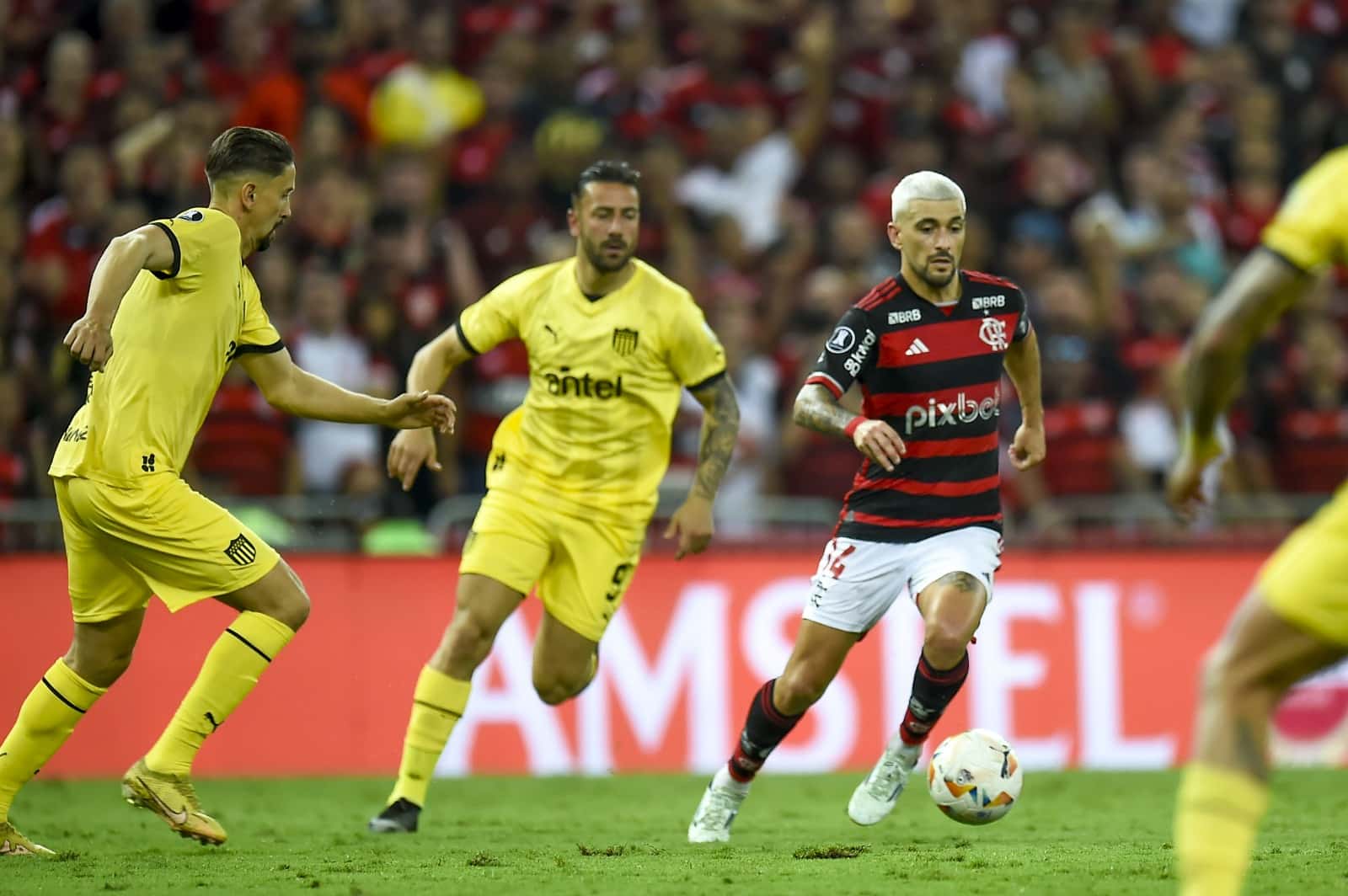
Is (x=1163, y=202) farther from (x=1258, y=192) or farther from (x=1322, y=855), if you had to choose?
(x=1322, y=855)

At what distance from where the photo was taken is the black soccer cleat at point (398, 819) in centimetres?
791

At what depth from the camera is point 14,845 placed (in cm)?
705

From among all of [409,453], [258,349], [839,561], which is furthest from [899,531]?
[258,349]

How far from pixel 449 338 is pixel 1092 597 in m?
5.07

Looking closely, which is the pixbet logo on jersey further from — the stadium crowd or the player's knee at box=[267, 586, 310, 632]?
the stadium crowd

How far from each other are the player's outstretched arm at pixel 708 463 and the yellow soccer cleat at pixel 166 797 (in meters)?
2.30

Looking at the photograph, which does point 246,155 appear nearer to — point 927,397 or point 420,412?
point 420,412

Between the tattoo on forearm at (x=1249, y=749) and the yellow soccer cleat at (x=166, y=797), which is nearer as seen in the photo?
the tattoo on forearm at (x=1249, y=749)

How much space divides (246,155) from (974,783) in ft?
12.3

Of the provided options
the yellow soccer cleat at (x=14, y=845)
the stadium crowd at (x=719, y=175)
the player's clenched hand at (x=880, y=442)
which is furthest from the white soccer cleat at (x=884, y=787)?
the stadium crowd at (x=719, y=175)

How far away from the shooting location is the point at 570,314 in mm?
8445

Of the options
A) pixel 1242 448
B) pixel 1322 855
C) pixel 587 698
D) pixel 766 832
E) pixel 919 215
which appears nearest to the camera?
pixel 1322 855

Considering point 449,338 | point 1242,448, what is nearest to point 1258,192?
point 1242,448

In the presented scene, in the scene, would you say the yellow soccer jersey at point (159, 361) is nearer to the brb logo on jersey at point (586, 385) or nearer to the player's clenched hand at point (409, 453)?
the player's clenched hand at point (409, 453)
